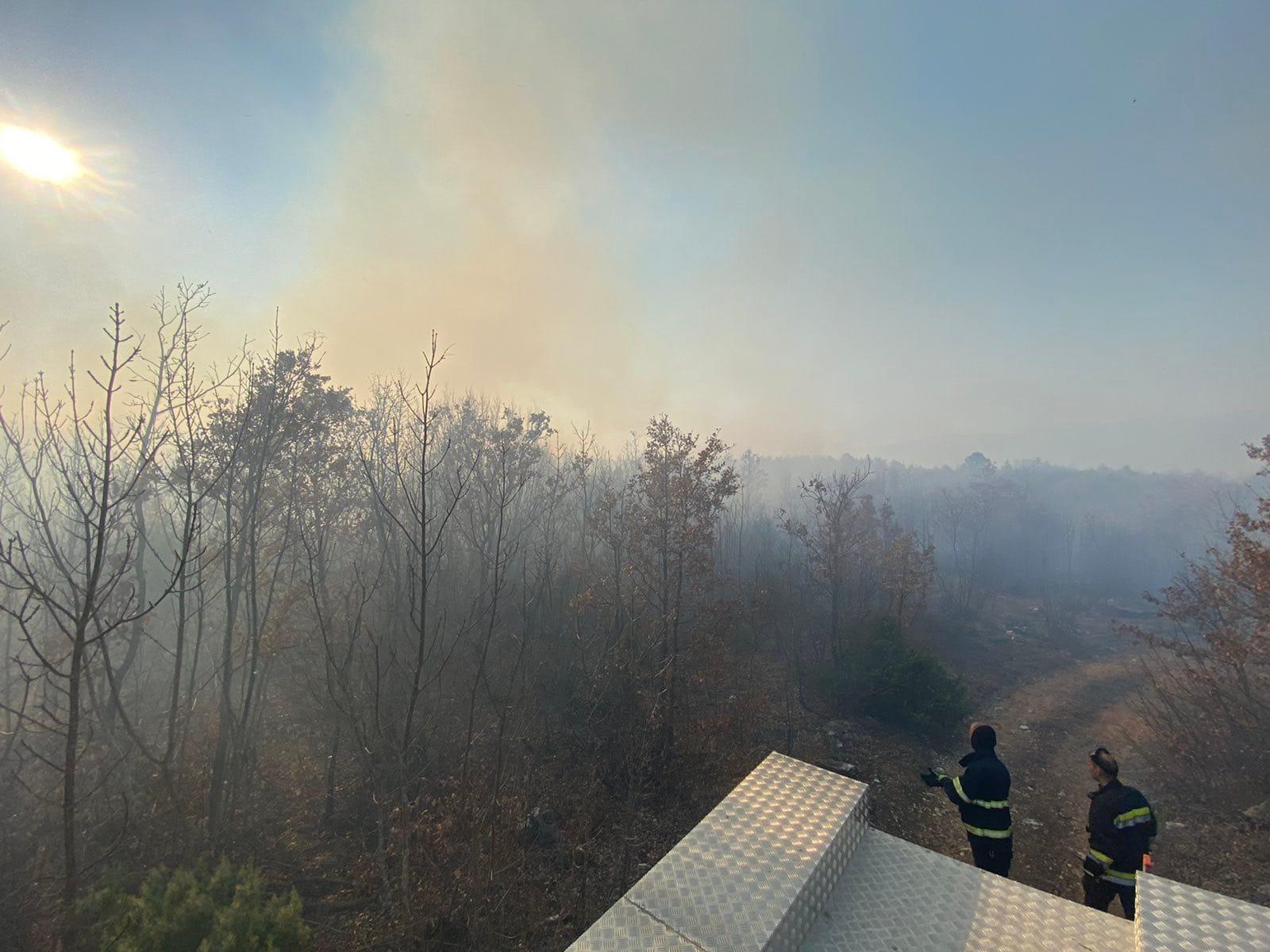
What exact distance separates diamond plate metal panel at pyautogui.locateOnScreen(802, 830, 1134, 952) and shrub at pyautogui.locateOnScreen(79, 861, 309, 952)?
2.73 meters

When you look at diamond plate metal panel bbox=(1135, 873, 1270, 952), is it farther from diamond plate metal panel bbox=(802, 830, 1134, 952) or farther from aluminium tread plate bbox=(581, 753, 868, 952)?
aluminium tread plate bbox=(581, 753, 868, 952)

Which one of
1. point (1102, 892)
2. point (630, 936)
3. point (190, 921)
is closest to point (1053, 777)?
point (1102, 892)

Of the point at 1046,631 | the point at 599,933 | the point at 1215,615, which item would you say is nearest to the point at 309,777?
A: the point at 599,933

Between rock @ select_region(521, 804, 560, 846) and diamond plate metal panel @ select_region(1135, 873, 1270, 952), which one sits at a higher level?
diamond plate metal panel @ select_region(1135, 873, 1270, 952)

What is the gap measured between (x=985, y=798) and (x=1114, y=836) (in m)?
0.73

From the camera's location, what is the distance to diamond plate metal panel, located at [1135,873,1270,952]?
1.21 metres

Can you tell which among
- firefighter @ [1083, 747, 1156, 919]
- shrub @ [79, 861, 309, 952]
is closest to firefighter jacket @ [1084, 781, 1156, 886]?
firefighter @ [1083, 747, 1156, 919]

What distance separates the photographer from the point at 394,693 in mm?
7535

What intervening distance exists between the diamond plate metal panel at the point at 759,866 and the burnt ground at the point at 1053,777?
5.22 m

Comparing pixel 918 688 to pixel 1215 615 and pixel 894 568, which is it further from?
pixel 894 568

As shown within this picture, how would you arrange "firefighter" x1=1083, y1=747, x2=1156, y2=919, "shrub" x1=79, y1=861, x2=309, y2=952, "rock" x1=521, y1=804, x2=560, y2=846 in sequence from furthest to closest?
"rock" x1=521, y1=804, x2=560, y2=846
"firefighter" x1=1083, y1=747, x2=1156, y2=919
"shrub" x1=79, y1=861, x2=309, y2=952

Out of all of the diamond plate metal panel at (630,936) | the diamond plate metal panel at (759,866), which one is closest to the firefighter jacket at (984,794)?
the diamond plate metal panel at (759,866)

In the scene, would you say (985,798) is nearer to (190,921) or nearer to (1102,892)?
(1102,892)

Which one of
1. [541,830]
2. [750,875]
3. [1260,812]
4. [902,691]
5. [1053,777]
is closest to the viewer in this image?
[750,875]
